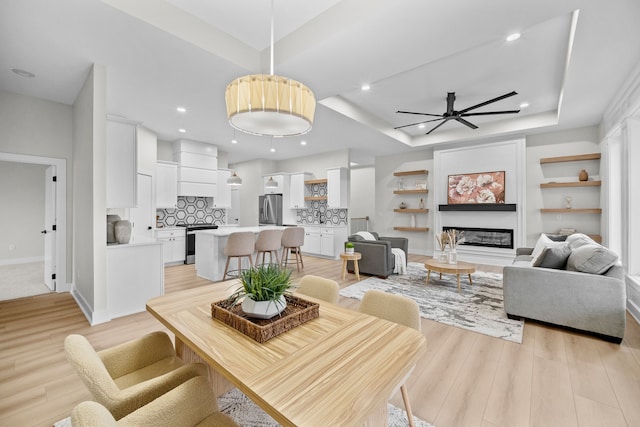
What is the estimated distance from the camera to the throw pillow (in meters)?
3.01

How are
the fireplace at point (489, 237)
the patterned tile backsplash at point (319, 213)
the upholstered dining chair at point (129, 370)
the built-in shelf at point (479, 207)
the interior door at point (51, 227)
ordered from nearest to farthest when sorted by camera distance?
the upholstered dining chair at point (129, 370) → the interior door at point (51, 227) → the built-in shelf at point (479, 207) → the fireplace at point (489, 237) → the patterned tile backsplash at point (319, 213)

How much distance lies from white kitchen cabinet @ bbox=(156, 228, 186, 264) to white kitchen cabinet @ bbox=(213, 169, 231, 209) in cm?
118

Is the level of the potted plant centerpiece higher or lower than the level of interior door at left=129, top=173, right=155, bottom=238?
lower

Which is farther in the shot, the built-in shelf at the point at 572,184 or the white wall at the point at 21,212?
the white wall at the point at 21,212

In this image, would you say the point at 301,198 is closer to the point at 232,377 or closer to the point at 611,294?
the point at 611,294

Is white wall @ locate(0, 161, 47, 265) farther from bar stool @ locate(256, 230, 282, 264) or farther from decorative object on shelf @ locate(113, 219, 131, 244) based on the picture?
bar stool @ locate(256, 230, 282, 264)

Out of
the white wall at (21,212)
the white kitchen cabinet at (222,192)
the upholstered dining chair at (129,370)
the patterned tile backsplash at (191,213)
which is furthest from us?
the white kitchen cabinet at (222,192)

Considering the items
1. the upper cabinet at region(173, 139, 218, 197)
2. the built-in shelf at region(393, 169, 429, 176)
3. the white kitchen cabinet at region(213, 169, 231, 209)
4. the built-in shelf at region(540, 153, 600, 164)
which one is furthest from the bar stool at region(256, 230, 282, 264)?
the built-in shelf at region(540, 153, 600, 164)

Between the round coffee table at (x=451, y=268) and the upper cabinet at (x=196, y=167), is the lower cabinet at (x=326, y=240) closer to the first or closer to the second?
the upper cabinet at (x=196, y=167)

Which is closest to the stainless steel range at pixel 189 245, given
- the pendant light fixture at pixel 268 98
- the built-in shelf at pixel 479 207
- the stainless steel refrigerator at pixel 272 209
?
the stainless steel refrigerator at pixel 272 209

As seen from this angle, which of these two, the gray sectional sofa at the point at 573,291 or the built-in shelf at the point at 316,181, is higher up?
the built-in shelf at the point at 316,181

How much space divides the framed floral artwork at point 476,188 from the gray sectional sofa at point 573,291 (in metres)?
3.54

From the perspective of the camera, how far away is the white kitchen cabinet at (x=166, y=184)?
592 centimetres

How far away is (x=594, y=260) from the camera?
8.89 ft
